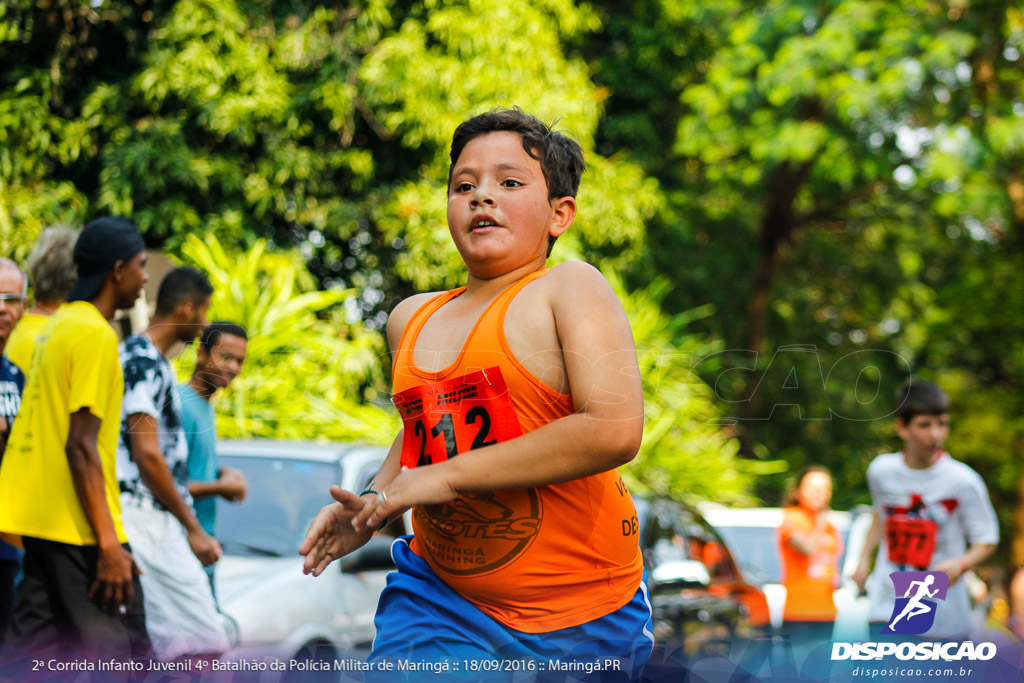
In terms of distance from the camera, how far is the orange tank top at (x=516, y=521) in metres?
1.93

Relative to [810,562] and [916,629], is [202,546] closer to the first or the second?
[916,629]

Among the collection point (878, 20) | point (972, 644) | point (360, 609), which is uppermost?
point (878, 20)

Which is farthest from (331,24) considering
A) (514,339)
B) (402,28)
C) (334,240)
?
(514,339)

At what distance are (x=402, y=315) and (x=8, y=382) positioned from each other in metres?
2.10

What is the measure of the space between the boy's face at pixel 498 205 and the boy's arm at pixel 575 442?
0.28 meters

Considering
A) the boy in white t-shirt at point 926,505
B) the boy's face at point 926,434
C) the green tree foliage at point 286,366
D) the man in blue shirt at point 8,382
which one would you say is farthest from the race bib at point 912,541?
the green tree foliage at point 286,366

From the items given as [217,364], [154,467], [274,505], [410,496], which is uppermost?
[410,496]

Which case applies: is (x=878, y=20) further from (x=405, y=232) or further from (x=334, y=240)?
(x=334, y=240)

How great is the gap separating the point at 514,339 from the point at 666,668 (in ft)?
2.17

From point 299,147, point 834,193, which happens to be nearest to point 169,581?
point 299,147

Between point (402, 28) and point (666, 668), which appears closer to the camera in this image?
point (666, 668)

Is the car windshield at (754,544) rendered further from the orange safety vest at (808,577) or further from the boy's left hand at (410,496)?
the boy's left hand at (410,496)

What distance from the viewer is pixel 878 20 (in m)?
12.9

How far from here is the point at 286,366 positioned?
33.5 ft
